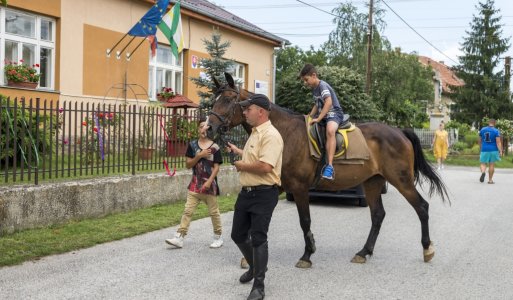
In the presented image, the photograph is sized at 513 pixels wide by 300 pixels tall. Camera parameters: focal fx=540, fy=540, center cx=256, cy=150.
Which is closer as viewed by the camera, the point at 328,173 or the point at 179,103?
the point at 328,173

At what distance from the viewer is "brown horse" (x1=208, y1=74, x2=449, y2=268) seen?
608 cm

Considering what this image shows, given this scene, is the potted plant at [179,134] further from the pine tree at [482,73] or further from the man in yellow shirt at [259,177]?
the pine tree at [482,73]

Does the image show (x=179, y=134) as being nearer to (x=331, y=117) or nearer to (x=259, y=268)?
(x=331, y=117)

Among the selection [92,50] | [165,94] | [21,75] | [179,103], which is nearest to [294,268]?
[21,75]

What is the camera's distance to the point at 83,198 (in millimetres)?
8633

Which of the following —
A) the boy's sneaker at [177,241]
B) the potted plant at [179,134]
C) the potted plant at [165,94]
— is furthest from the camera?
the potted plant at [165,94]

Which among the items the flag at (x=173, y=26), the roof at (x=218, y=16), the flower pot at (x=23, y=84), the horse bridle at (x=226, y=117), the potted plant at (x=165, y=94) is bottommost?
the horse bridle at (x=226, y=117)

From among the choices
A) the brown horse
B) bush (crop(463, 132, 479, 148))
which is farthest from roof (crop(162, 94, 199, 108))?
bush (crop(463, 132, 479, 148))

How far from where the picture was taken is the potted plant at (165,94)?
709 inches

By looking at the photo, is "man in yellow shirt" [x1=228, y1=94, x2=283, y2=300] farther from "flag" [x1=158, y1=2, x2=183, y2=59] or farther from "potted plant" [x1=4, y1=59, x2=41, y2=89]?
"flag" [x1=158, y1=2, x2=183, y2=59]

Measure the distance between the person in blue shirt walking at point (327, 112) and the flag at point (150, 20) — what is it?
31.5 ft

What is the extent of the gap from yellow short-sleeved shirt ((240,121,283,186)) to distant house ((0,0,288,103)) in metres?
10.1

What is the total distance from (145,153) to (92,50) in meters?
6.15

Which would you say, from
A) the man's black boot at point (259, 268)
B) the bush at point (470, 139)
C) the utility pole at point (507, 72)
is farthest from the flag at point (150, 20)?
the utility pole at point (507, 72)
